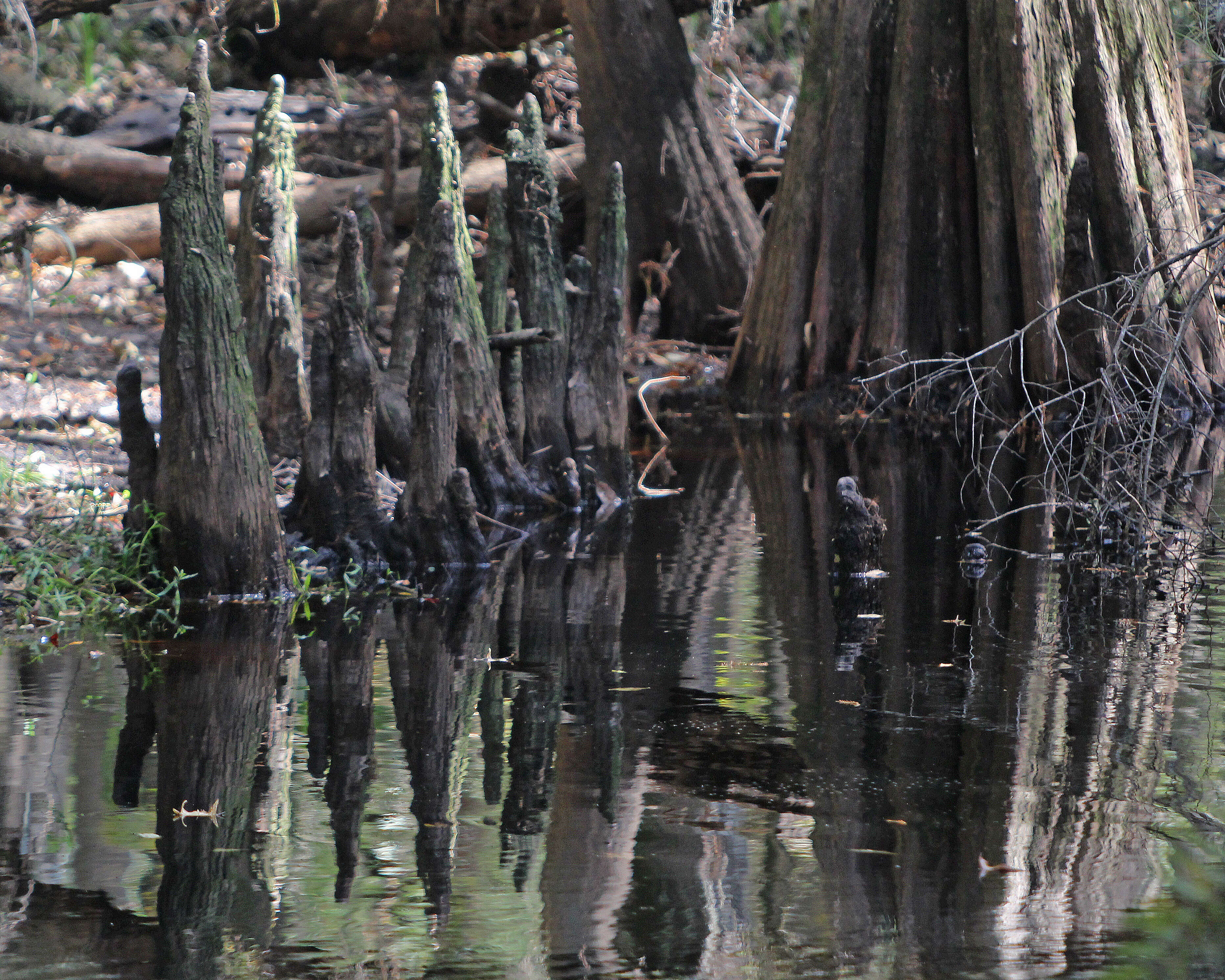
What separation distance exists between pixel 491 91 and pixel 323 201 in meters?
3.59

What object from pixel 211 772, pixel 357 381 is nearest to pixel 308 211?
pixel 357 381

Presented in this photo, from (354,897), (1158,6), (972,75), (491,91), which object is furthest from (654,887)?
(491,91)

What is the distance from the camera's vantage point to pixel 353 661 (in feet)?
19.2

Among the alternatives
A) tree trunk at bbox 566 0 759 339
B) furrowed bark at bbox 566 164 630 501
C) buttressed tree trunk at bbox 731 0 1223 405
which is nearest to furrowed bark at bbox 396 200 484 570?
furrowed bark at bbox 566 164 630 501

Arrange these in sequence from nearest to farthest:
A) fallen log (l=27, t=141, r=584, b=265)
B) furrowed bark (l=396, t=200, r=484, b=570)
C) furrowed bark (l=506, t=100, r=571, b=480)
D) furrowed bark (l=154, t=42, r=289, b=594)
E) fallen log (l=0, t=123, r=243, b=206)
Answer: furrowed bark (l=154, t=42, r=289, b=594), furrowed bark (l=396, t=200, r=484, b=570), furrowed bark (l=506, t=100, r=571, b=480), fallen log (l=27, t=141, r=584, b=265), fallen log (l=0, t=123, r=243, b=206)

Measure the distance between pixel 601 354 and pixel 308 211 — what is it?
27.7ft

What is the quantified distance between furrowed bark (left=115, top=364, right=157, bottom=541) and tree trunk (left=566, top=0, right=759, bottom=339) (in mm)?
8259

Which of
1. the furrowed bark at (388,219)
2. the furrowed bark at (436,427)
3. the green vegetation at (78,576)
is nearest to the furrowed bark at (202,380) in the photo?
the green vegetation at (78,576)

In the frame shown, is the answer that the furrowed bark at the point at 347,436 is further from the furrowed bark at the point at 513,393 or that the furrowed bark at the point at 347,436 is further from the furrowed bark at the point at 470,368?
the furrowed bark at the point at 513,393

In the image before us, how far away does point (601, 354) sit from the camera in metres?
9.11

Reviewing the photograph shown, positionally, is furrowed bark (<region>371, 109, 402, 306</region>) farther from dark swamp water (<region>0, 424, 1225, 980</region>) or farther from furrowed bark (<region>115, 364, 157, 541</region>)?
dark swamp water (<region>0, 424, 1225, 980</region>)

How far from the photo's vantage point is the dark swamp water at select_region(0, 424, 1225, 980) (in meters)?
3.48

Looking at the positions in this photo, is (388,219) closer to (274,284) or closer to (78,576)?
(274,284)

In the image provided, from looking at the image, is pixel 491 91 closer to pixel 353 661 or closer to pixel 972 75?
pixel 972 75
